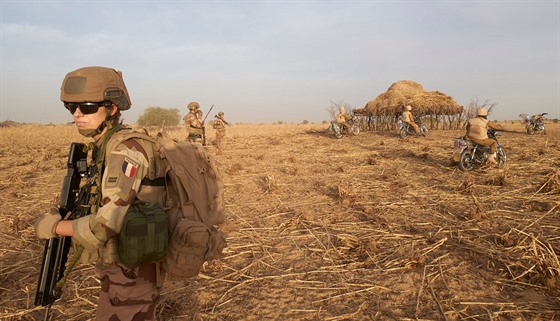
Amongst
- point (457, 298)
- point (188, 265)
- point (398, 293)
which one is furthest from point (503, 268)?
point (188, 265)

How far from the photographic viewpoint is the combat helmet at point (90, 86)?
198cm

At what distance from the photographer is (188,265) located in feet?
6.37

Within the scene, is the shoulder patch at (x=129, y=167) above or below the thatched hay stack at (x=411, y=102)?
below

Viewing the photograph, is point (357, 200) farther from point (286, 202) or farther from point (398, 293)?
point (398, 293)

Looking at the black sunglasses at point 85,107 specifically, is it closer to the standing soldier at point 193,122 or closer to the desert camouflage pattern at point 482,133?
the desert camouflage pattern at point 482,133

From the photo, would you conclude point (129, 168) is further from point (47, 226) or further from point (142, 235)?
point (47, 226)

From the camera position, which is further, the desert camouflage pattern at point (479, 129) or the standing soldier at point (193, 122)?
the standing soldier at point (193, 122)

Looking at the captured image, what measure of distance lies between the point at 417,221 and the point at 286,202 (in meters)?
2.59

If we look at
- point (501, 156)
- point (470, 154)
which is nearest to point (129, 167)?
point (470, 154)

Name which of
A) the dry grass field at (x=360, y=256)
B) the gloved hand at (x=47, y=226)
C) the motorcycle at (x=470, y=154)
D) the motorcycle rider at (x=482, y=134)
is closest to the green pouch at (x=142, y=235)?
the gloved hand at (x=47, y=226)

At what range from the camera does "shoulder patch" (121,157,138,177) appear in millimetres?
1784

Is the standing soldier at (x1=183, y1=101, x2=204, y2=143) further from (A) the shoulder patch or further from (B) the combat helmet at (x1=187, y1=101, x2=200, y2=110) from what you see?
(A) the shoulder patch

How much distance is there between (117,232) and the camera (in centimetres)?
175

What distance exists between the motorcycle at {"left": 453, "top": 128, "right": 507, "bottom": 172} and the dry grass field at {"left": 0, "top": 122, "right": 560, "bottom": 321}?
123cm
